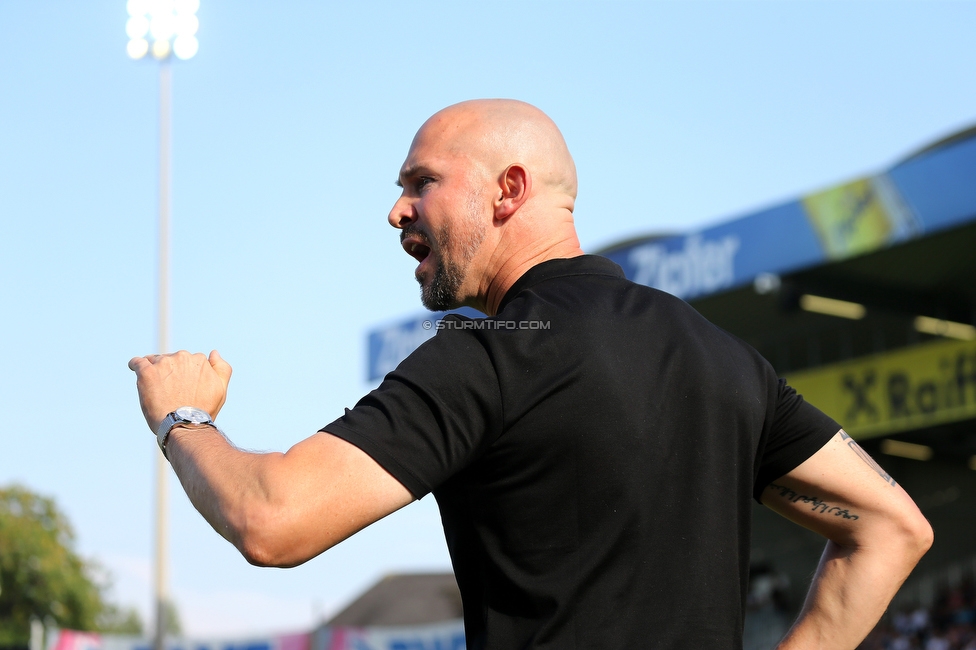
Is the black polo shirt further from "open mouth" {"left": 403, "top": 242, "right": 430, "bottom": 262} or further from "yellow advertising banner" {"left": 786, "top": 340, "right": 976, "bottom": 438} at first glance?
"yellow advertising banner" {"left": 786, "top": 340, "right": 976, "bottom": 438}

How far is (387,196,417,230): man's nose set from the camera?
2318mm

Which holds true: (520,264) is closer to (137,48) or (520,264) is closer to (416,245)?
(416,245)

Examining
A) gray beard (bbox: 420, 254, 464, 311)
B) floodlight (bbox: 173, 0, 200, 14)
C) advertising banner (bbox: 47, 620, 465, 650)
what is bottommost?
advertising banner (bbox: 47, 620, 465, 650)

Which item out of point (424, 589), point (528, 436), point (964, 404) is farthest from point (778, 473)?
point (424, 589)

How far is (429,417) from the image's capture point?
179 centimetres

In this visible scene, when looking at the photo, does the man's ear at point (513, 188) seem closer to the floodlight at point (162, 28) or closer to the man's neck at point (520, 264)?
the man's neck at point (520, 264)

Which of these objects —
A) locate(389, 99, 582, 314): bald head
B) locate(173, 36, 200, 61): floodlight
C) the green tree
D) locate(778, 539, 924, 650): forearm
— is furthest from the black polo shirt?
the green tree

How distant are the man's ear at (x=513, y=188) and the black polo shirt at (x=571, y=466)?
0.99ft

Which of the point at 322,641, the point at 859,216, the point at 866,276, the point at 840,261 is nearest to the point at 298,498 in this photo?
the point at 859,216

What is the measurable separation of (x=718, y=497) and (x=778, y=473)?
14.0 inches

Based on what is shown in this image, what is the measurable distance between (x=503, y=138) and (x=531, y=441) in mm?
743

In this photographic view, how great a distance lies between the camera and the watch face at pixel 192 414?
198 cm

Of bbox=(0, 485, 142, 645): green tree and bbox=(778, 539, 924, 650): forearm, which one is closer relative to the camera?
bbox=(778, 539, 924, 650): forearm

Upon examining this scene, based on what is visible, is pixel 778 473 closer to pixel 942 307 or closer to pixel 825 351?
pixel 942 307
